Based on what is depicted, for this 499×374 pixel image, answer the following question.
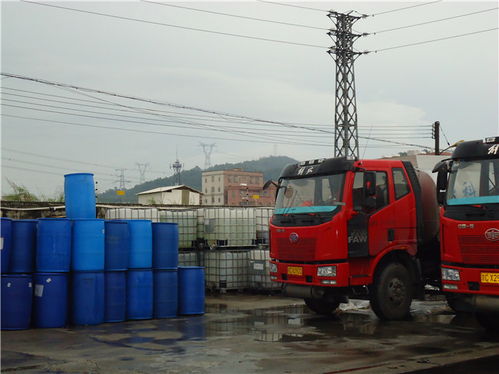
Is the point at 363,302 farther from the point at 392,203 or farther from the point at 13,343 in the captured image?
the point at 13,343

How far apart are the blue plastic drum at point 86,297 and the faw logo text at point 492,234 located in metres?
6.12

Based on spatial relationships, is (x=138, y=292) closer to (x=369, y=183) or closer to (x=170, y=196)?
(x=369, y=183)

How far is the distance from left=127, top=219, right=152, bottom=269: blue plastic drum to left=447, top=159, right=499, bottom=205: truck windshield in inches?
203

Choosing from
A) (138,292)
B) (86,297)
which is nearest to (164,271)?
(138,292)

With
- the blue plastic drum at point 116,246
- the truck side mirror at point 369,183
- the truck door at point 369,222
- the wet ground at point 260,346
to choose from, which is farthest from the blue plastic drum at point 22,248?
the truck side mirror at point 369,183

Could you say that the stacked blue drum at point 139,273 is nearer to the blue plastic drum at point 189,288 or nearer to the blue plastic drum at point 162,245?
the blue plastic drum at point 162,245

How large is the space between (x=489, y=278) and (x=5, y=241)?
741 cm


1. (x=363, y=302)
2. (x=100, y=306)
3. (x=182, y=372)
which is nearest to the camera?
(x=182, y=372)

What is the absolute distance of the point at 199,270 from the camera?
11.5 metres

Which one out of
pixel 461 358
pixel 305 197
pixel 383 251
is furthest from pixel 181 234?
pixel 461 358

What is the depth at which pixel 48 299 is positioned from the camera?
9844 mm

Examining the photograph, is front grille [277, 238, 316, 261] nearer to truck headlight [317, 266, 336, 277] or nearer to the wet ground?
truck headlight [317, 266, 336, 277]

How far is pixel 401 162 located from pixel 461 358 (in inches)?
171

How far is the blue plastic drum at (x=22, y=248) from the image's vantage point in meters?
9.82
